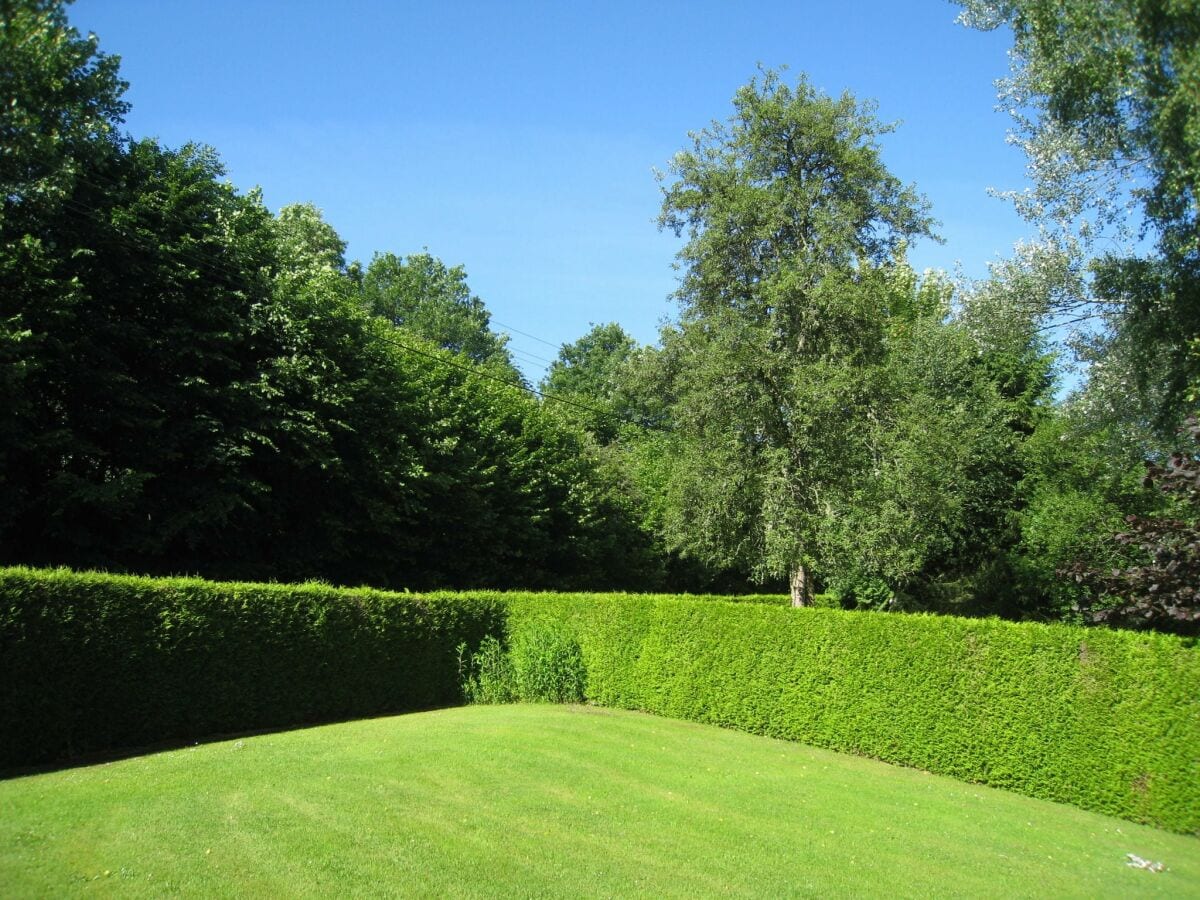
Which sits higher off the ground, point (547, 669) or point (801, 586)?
point (801, 586)

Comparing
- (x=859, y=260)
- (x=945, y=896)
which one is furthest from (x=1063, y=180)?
(x=945, y=896)

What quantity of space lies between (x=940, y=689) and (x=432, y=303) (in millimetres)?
46742

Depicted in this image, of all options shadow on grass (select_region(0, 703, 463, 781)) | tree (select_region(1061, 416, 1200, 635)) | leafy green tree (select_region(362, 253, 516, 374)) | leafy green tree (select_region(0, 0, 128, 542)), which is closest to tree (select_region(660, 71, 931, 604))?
→ tree (select_region(1061, 416, 1200, 635))

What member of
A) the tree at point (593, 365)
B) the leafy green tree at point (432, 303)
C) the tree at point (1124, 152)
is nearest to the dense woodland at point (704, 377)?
the tree at point (1124, 152)

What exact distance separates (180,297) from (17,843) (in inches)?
573

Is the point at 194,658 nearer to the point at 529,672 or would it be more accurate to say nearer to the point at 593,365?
the point at 529,672

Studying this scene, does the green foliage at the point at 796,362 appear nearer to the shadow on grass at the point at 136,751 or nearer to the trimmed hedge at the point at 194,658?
the trimmed hedge at the point at 194,658

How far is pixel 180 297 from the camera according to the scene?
1900cm

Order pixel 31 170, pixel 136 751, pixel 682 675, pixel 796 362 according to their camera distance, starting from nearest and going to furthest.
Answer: pixel 136 751 → pixel 31 170 → pixel 682 675 → pixel 796 362

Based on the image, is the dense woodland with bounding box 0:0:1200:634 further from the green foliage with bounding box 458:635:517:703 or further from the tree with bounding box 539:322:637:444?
the tree with bounding box 539:322:637:444

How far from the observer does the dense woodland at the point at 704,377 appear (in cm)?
1366

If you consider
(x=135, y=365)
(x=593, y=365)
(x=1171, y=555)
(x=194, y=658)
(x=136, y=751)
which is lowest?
(x=136, y=751)

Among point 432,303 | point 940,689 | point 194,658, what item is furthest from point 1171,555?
point 432,303

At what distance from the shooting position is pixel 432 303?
2181 inches
